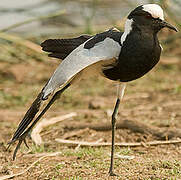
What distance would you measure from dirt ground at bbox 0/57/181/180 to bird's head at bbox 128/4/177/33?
2.68ft

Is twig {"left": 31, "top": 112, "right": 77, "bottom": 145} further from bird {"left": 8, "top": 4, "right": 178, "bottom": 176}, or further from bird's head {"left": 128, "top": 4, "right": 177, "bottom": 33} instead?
bird's head {"left": 128, "top": 4, "right": 177, "bottom": 33}

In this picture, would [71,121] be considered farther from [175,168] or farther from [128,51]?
[128,51]

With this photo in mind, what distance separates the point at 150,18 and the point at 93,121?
2.08m

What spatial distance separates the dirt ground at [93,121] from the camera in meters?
3.10

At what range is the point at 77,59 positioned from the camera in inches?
103

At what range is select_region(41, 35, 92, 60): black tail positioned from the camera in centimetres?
292

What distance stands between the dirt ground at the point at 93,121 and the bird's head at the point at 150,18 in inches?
32.2

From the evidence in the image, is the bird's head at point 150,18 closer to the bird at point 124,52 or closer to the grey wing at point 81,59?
the bird at point 124,52

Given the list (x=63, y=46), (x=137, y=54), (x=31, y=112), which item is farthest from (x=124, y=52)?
(x=31, y=112)

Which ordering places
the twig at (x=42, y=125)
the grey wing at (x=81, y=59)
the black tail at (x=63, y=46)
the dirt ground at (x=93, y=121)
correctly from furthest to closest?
the twig at (x=42, y=125)
the dirt ground at (x=93, y=121)
the black tail at (x=63, y=46)
the grey wing at (x=81, y=59)

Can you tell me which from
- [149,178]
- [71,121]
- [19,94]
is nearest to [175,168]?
[149,178]

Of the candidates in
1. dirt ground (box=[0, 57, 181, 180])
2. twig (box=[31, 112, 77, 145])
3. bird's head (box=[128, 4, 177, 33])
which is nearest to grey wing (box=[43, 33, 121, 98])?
bird's head (box=[128, 4, 177, 33])

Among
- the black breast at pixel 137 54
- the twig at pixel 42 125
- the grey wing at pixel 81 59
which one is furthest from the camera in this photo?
the twig at pixel 42 125

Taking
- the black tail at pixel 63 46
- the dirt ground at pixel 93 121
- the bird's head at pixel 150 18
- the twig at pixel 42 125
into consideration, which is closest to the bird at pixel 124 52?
the bird's head at pixel 150 18
